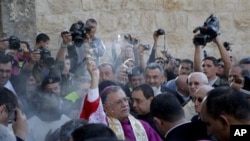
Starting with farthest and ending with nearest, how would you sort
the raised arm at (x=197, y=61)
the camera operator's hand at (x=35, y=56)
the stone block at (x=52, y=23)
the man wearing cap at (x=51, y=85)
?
the stone block at (x=52, y=23), the camera operator's hand at (x=35, y=56), the raised arm at (x=197, y=61), the man wearing cap at (x=51, y=85)

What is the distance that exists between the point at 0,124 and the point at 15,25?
18.5ft

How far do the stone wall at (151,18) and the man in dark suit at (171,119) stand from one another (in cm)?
506

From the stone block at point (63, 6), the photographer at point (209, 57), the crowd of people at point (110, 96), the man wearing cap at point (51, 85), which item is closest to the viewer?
the crowd of people at point (110, 96)

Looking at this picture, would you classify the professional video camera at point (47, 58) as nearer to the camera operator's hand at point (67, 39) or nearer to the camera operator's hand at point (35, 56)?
the camera operator's hand at point (35, 56)

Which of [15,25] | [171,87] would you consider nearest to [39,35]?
[15,25]

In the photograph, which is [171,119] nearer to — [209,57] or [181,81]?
[181,81]

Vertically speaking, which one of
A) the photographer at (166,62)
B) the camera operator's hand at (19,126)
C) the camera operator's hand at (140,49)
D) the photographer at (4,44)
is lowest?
the photographer at (166,62)

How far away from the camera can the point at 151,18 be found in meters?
11.2

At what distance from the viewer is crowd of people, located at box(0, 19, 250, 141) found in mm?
3539

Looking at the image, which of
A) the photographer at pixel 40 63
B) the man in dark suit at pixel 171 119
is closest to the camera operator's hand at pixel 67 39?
the photographer at pixel 40 63

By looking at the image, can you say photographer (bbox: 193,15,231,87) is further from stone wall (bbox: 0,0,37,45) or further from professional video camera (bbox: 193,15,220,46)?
stone wall (bbox: 0,0,37,45)

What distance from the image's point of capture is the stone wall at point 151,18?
397 inches

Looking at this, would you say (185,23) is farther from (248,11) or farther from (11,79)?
(11,79)

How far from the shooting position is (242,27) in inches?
473
